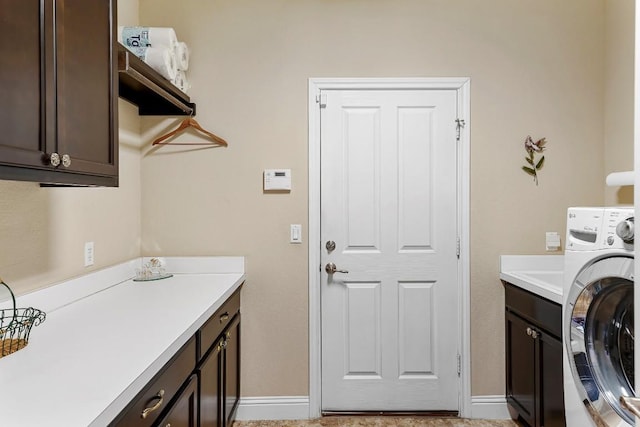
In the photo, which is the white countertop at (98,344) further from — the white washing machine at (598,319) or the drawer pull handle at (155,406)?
the white washing machine at (598,319)

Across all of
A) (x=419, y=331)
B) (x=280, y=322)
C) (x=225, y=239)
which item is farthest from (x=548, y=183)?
(x=225, y=239)

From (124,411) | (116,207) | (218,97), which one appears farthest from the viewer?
(218,97)

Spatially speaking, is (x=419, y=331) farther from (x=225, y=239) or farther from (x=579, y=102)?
(x=579, y=102)

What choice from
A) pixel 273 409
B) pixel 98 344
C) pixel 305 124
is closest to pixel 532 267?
pixel 305 124

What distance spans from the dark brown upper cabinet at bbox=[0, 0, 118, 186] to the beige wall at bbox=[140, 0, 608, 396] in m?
1.02

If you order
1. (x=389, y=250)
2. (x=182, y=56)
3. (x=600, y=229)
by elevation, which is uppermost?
(x=182, y=56)

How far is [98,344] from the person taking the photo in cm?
118

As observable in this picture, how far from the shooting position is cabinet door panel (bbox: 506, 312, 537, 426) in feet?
6.95

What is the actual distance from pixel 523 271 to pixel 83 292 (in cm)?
243

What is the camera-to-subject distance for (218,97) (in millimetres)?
2461

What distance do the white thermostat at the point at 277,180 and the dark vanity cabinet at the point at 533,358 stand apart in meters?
1.48

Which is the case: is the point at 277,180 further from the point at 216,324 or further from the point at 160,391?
the point at 160,391

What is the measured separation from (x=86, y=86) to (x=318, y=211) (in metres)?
1.45

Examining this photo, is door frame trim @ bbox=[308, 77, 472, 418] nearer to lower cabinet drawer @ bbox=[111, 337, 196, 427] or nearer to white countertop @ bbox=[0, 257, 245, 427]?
white countertop @ bbox=[0, 257, 245, 427]
